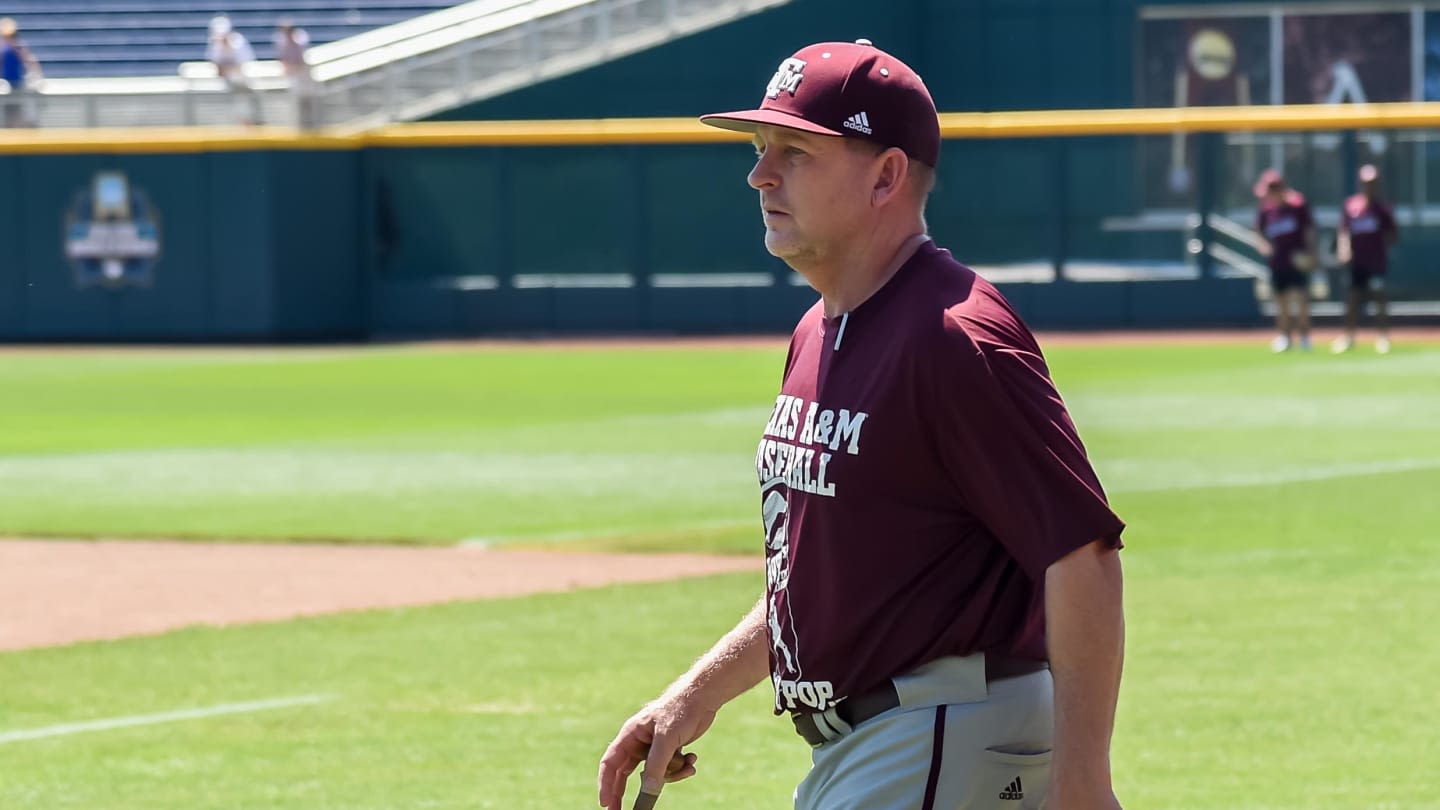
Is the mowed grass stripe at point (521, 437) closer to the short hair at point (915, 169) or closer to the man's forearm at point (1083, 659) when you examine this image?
the short hair at point (915, 169)

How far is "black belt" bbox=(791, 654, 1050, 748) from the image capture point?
366 cm

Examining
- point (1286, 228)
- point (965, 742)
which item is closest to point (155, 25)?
point (1286, 228)

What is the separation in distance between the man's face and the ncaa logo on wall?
3167 cm

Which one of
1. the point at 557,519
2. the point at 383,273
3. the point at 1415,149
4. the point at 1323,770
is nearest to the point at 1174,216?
the point at 1415,149

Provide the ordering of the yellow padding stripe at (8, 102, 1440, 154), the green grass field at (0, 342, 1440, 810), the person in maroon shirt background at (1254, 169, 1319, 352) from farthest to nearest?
1. the yellow padding stripe at (8, 102, 1440, 154)
2. the person in maroon shirt background at (1254, 169, 1319, 352)
3. the green grass field at (0, 342, 1440, 810)

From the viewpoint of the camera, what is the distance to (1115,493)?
601 inches

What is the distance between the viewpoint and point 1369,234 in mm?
28188

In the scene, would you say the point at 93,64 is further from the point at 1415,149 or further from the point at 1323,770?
the point at 1323,770

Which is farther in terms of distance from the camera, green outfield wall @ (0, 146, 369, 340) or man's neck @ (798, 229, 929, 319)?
green outfield wall @ (0, 146, 369, 340)

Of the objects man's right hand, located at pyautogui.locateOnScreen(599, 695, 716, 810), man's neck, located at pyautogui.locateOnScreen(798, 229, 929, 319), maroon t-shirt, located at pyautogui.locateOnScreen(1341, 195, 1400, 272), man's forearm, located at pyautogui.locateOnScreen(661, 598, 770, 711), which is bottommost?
maroon t-shirt, located at pyautogui.locateOnScreen(1341, 195, 1400, 272)

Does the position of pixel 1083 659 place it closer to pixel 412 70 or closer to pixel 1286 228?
pixel 1286 228

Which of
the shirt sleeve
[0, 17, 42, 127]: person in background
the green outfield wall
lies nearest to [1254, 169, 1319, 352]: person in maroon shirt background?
the green outfield wall

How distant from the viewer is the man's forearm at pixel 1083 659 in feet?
11.1

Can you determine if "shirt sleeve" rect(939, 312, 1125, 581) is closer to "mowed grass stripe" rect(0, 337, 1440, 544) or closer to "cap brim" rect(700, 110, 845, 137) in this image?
"cap brim" rect(700, 110, 845, 137)
